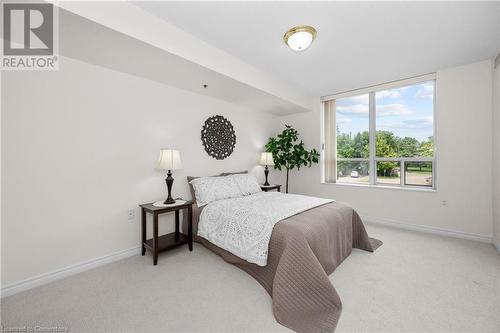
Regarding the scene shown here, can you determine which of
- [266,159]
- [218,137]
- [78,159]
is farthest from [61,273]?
[266,159]

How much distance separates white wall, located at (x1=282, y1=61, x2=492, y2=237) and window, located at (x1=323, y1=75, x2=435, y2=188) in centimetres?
22

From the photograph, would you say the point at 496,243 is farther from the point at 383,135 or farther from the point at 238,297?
the point at 238,297

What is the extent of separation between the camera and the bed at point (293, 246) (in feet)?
5.16

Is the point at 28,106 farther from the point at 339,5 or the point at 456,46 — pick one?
the point at 456,46

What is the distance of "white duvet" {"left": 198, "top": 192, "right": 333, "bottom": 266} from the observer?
1988mm

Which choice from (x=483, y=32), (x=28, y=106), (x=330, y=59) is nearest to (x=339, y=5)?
(x=330, y=59)

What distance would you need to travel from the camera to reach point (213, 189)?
2984mm

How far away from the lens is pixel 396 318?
153 cm

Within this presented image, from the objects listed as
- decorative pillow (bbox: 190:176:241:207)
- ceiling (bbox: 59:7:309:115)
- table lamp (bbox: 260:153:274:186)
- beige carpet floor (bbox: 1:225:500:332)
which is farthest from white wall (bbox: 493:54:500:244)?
decorative pillow (bbox: 190:176:241:207)

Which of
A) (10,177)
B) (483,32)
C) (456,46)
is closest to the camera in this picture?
(10,177)

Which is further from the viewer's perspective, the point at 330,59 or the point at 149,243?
the point at 330,59

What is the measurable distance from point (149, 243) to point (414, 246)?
345cm

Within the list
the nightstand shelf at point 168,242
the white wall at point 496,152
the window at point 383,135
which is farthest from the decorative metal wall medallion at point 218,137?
the white wall at point 496,152

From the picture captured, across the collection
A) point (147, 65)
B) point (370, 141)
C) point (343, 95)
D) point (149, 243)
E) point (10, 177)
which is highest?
point (343, 95)
